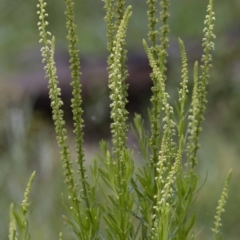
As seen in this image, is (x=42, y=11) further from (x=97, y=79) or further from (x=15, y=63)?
Answer: (x=15, y=63)

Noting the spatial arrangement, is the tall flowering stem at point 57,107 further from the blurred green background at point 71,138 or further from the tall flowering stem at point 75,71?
the blurred green background at point 71,138

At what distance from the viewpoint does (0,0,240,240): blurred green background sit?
430cm

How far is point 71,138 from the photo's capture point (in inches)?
258

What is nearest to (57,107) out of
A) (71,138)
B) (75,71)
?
(75,71)

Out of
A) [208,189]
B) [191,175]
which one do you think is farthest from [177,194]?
[208,189]

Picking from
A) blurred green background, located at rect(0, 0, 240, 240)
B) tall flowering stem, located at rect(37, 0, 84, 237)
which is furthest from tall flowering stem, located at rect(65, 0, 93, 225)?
blurred green background, located at rect(0, 0, 240, 240)

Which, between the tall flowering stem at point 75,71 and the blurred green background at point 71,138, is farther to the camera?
the blurred green background at point 71,138

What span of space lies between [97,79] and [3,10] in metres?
2.94

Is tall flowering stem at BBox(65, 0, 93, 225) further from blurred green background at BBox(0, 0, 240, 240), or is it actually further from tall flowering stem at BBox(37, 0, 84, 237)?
blurred green background at BBox(0, 0, 240, 240)

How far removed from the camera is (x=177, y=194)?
1.48 m

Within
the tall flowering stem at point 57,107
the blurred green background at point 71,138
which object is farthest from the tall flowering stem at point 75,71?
the blurred green background at point 71,138

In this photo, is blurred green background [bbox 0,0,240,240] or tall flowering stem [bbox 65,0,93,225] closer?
tall flowering stem [bbox 65,0,93,225]

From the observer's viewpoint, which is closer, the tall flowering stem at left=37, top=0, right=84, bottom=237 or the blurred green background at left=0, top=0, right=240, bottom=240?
the tall flowering stem at left=37, top=0, right=84, bottom=237

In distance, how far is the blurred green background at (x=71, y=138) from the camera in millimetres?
4301
